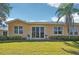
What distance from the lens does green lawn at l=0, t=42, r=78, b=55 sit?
12.1m

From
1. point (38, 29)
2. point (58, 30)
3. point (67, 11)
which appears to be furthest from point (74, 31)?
point (38, 29)

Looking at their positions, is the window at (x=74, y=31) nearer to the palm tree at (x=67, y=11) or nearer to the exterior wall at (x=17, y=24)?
the palm tree at (x=67, y=11)

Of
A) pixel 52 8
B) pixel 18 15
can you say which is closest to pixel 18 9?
pixel 18 15

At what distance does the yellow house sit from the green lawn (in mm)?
399

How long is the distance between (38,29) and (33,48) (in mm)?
889

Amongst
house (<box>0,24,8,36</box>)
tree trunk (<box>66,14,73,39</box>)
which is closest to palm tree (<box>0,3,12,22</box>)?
house (<box>0,24,8,36</box>)

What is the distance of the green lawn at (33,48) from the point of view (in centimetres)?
1210

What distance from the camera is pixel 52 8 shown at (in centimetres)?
1223

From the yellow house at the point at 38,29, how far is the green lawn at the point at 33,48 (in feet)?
1.31

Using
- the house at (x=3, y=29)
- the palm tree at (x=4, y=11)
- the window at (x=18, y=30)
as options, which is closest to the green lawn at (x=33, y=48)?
the house at (x=3, y=29)

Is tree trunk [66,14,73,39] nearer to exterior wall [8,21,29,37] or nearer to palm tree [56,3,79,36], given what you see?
palm tree [56,3,79,36]
